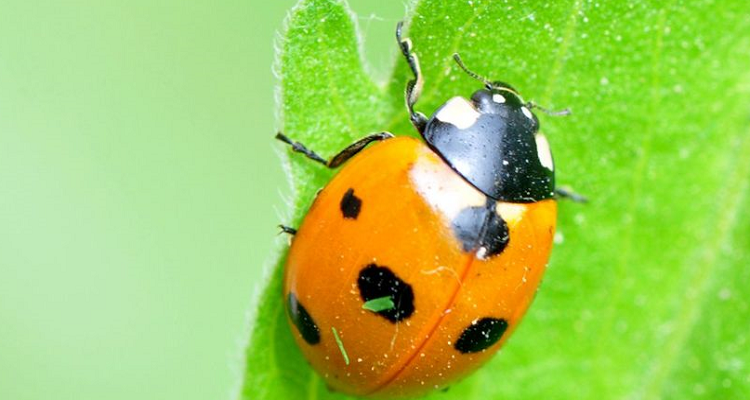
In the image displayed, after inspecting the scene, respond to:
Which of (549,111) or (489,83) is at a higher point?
(489,83)

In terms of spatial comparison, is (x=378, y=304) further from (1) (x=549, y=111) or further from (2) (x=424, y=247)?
(1) (x=549, y=111)

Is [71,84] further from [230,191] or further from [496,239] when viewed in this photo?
[496,239]

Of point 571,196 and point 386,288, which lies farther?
point 571,196

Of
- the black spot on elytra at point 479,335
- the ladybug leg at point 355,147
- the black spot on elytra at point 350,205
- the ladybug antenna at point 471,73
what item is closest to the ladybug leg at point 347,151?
the ladybug leg at point 355,147

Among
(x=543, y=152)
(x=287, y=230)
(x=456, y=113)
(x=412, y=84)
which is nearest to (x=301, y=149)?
(x=287, y=230)

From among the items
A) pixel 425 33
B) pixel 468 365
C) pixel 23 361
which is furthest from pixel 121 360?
pixel 425 33
